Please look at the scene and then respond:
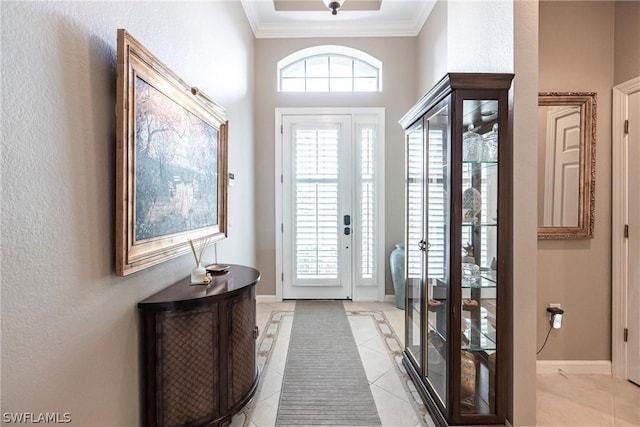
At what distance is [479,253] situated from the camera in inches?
A: 69.9

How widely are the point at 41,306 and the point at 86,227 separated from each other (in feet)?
1.01

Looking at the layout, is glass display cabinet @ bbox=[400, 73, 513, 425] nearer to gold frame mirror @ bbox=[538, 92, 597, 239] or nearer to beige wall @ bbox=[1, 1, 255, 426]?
gold frame mirror @ bbox=[538, 92, 597, 239]

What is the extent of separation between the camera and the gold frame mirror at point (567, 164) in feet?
7.50

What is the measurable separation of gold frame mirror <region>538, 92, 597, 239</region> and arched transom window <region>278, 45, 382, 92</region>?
2301mm

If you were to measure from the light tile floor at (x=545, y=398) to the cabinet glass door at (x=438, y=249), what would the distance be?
30cm

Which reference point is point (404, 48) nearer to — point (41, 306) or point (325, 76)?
point (325, 76)

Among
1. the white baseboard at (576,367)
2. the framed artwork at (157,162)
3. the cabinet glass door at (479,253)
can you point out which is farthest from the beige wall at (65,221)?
the white baseboard at (576,367)

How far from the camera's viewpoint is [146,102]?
142cm

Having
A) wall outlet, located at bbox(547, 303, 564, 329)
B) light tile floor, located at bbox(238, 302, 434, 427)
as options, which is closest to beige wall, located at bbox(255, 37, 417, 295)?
light tile floor, located at bbox(238, 302, 434, 427)

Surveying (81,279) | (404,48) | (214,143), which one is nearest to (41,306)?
(81,279)

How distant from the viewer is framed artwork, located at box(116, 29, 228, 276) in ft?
4.12

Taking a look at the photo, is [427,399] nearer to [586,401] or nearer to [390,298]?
[586,401]

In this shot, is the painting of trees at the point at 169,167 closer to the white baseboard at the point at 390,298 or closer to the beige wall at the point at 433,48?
the beige wall at the point at 433,48

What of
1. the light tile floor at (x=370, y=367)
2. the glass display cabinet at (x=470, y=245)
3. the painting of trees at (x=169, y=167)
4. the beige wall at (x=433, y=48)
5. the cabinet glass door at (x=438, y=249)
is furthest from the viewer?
the beige wall at (x=433, y=48)
